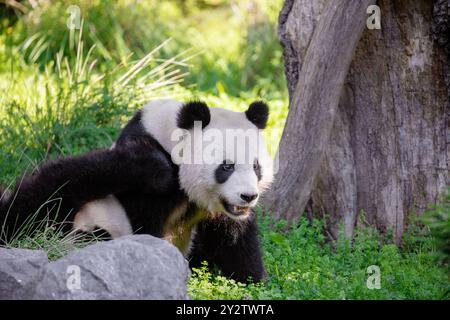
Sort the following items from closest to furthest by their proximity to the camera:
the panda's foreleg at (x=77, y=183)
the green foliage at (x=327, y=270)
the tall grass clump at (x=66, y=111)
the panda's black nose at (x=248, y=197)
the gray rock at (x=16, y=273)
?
the gray rock at (x=16, y=273)
the green foliage at (x=327, y=270)
the panda's black nose at (x=248, y=197)
the panda's foreleg at (x=77, y=183)
the tall grass clump at (x=66, y=111)

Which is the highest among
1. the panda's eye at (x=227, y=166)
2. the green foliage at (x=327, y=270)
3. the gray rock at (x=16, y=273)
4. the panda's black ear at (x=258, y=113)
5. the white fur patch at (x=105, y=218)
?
the panda's black ear at (x=258, y=113)

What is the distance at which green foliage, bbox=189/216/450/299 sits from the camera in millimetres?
4715

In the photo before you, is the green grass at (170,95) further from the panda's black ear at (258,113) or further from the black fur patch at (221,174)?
the panda's black ear at (258,113)

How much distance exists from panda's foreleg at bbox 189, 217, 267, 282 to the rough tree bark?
0.92 meters

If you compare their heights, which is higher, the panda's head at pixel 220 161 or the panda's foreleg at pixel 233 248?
the panda's head at pixel 220 161

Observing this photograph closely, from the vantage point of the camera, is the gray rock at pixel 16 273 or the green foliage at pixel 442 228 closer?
the green foliage at pixel 442 228

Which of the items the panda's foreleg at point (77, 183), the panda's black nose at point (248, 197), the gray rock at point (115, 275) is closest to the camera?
the gray rock at point (115, 275)

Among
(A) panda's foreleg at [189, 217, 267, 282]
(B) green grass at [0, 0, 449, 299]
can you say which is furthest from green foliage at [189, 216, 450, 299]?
(A) panda's foreleg at [189, 217, 267, 282]

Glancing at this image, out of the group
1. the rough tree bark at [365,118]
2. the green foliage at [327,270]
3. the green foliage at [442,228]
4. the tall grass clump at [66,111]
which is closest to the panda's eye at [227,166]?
the green foliage at [327,270]

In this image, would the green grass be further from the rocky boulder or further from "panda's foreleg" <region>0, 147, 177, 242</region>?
the rocky boulder

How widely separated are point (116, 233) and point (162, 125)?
817 mm

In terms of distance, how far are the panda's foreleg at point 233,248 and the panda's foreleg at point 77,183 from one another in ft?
1.90

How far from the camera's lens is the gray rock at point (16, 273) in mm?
4258
